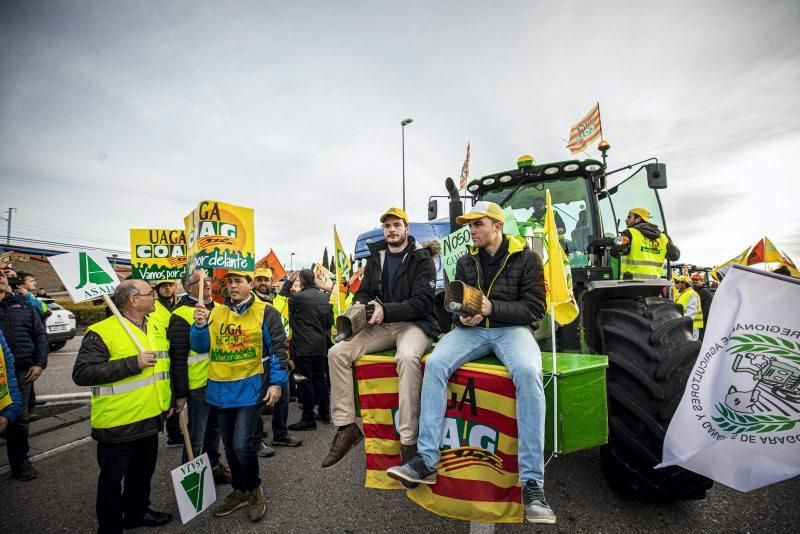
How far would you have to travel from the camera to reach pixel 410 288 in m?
3.05

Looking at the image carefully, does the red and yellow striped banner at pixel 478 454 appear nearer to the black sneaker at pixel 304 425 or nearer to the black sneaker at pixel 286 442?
the black sneaker at pixel 286 442

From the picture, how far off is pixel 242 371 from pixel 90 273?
1.74 m

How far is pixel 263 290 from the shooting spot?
723cm

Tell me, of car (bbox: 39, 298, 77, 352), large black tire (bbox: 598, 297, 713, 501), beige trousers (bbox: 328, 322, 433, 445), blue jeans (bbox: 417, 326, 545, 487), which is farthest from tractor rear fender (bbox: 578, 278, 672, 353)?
car (bbox: 39, 298, 77, 352)

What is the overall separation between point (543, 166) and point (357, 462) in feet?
13.7

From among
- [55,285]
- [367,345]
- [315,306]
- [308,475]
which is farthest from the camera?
[55,285]

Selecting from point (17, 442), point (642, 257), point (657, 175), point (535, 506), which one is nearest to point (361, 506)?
point (535, 506)

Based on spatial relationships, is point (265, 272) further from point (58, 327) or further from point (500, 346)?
point (58, 327)

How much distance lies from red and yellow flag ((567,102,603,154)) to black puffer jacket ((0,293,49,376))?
9.98 metres

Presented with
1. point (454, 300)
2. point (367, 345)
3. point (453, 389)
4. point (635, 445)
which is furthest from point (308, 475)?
point (635, 445)

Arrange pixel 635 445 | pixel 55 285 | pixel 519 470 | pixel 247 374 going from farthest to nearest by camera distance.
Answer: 1. pixel 55 285
2. pixel 247 374
3. pixel 635 445
4. pixel 519 470

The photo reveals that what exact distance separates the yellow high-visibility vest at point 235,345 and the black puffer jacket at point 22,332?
3.09 m

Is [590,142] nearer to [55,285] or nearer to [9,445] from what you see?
[9,445]

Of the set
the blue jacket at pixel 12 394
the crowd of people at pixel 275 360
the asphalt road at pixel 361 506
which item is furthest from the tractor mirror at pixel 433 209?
the blue jacket at pixel 12 394
